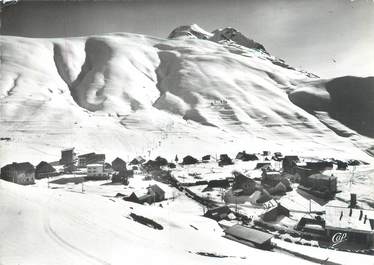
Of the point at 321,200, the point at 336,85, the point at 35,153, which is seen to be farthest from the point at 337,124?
the point at 35,153

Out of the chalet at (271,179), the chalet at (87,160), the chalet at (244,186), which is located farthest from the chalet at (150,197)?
the chalet at (87,160)

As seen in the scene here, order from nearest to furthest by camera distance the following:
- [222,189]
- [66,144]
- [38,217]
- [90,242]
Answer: [90,242] → [38,217] → [222,189] → [66,144]

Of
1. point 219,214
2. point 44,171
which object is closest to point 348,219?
point 219,214

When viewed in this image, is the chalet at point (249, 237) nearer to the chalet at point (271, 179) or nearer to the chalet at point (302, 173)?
the chalet at point (271, 179)

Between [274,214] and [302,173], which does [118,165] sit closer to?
[302,173]

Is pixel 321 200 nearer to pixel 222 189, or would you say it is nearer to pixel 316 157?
pixel 222 189

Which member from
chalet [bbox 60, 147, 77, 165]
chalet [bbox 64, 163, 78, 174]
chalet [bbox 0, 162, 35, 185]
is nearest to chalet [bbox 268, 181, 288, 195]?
chalet [bbox 0, 162, 35, 185]

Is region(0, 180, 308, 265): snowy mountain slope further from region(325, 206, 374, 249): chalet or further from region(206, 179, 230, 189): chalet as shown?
region(206, 179, 230, 189): chalet

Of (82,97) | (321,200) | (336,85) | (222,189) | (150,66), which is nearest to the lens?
(321,200)
